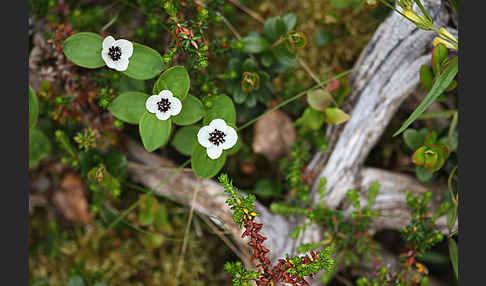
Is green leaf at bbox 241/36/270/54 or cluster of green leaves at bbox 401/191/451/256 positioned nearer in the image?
cluster of green leaves at bbox 401/191/451/256

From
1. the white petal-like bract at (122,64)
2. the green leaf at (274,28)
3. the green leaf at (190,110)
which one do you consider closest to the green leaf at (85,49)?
the white petal-like bract at (122,64)

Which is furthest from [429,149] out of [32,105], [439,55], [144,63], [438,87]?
[32,105]

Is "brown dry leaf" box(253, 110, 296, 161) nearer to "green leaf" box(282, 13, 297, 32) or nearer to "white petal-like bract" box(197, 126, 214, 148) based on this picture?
"green leaf" box(282, 13, 297, 32)

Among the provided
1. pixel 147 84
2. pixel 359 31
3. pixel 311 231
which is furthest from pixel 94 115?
pixel 359 31

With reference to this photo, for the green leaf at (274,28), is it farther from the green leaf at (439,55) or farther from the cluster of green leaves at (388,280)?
the cluster of green leaves at (388,280)

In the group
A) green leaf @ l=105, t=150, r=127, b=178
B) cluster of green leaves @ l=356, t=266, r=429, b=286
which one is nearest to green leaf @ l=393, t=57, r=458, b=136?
cluster of green leaves @ l=356, t=266, r=429, b=286

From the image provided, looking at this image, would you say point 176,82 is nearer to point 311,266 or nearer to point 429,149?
point 311,266

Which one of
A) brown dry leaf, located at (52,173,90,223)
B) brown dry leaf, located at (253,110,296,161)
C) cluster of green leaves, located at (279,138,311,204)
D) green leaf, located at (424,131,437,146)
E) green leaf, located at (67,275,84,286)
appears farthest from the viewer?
brown dry leaf, located at (52,173,90,223)
